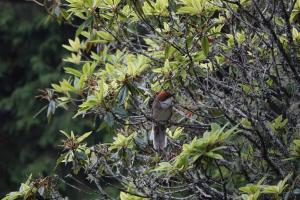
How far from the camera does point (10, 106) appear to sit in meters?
9.90

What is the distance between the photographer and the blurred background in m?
9.64

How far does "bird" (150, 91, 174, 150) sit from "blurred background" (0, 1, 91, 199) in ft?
19.3

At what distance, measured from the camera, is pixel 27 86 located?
32.6 ft

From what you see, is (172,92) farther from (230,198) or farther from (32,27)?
(32,27)

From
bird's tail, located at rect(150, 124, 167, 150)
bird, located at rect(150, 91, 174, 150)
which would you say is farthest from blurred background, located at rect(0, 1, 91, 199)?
bird's tail, located at rect(150, 124, 167, 150)

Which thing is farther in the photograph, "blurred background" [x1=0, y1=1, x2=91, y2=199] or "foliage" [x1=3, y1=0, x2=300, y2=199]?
"blurred background" [x1=0, y1=1, x2=91, y2=199]

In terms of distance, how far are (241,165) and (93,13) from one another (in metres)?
1.13

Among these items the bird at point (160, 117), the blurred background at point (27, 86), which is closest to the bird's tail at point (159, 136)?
the bird at point (160, 117)

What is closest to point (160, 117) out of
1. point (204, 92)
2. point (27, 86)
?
point (204, 92)

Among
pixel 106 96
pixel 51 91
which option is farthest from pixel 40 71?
pixel 106 96

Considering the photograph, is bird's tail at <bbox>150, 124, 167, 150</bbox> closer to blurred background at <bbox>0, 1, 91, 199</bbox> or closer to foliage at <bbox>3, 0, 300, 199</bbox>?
foliage at <bbox>3, 0, 300, 199</bbox>

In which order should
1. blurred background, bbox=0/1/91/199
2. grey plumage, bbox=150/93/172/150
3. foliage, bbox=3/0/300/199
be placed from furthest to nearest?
1. blurred background, bbox=0/1/91/199
2. grey plumage, bbox=150/93/172/150
3. foliage, bbox=3/0/300/199

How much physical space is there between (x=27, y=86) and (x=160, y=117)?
6.63 m

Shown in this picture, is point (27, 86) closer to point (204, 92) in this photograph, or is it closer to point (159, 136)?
→ point (159, 136)
